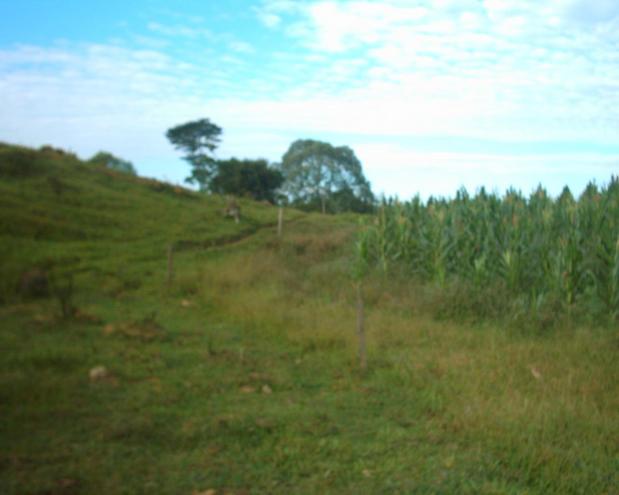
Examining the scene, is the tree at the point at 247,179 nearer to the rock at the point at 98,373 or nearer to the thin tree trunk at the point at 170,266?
the thin tree trunk at the point at 170,266

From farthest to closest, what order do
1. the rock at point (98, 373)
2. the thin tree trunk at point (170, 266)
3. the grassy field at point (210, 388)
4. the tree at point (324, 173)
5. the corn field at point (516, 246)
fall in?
the tree at point (324, 173) → the corn field at point (516, 246) → the thin tree trunk at point (170, 266) → the rock at point (98, 373) → the grassy field at point (210, 388)

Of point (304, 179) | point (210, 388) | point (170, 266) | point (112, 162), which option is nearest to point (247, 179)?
point (304, 179)

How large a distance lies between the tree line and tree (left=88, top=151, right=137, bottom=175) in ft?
69.1

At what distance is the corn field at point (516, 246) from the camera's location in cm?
995

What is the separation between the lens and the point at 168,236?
4.58 meters

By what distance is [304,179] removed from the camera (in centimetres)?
3697

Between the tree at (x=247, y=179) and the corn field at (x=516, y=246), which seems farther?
the tree at (x=247, y=179)

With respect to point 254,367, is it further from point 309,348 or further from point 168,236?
point 168,236

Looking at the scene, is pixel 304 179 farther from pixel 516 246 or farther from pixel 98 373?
pixel 98 373

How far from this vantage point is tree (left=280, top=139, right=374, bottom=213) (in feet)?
120

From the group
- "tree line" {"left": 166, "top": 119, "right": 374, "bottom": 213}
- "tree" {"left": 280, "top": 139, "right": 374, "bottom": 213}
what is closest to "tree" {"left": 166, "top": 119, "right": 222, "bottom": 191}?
"tree line" {"left": 166, "top": 119, "right": 374, "bottom": 213}

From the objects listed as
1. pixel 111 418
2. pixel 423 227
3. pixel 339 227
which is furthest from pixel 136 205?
pixel 339 227

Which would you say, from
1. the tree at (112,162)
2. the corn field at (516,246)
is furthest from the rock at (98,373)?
the corn field at (516,246)

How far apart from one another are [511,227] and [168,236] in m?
8.71
